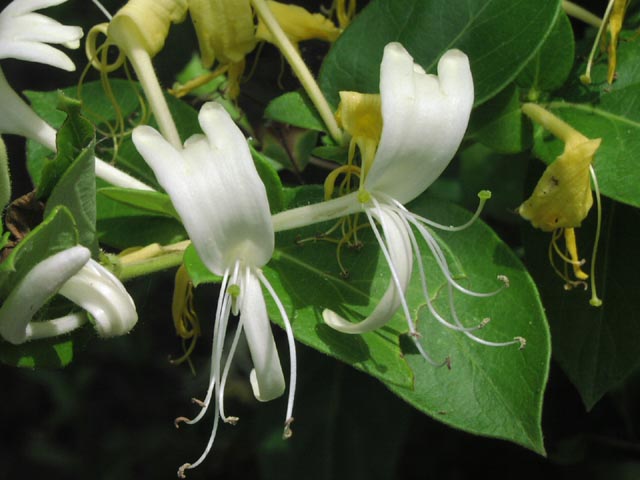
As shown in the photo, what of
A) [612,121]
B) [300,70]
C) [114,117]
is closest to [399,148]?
[300,70]

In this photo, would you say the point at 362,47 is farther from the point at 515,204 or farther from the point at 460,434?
the point at 460,434

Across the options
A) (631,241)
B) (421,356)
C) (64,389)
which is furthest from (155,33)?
(64,389)

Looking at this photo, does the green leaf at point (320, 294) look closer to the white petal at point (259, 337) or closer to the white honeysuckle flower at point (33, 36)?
the white petal at point (259, 337)

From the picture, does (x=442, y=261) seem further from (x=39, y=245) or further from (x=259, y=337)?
(x=39, y=245)

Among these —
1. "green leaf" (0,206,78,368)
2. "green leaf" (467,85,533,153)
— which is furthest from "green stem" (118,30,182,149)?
"green leaf" (467,85,533,153)

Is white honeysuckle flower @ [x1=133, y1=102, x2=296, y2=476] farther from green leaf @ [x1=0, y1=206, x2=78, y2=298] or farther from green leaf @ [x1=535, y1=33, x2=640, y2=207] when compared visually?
green leaf @ [x1=535, y1=33, x2=640, y2=207]

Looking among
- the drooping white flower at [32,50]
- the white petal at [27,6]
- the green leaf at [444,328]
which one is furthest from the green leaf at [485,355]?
the white petal at [27,6]
